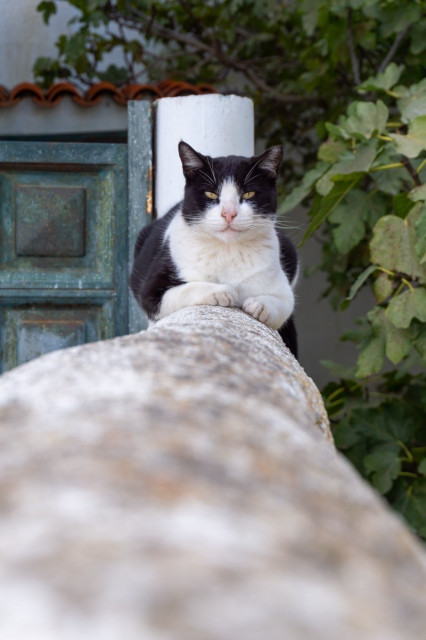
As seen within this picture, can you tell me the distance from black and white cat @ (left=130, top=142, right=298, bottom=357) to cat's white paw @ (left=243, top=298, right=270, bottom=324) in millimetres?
126

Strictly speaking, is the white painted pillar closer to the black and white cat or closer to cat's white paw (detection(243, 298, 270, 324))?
the black and white cat

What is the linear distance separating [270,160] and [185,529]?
A: 6.63 ft

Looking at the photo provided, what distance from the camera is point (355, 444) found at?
286cm

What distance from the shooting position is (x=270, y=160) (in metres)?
2.34

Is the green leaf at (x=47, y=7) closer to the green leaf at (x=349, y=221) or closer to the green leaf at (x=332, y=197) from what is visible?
the green leaf at (x=349, y=221)

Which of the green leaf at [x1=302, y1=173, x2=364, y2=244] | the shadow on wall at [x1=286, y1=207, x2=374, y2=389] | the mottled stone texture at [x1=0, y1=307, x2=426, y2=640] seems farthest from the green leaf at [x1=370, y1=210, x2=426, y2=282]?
the shadow on wall at [x1=286, y1=207, x2=374, y2=389]

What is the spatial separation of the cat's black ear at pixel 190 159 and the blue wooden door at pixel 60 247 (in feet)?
2.41

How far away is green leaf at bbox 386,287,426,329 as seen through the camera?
2.26 metres

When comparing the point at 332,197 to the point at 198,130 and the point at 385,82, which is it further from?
the point at 198,130

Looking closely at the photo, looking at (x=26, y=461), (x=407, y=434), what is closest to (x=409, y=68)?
(x=407, y=434)

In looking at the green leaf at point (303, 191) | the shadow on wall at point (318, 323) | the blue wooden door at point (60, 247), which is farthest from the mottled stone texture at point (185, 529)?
the shadow on wall at point (318, 323)

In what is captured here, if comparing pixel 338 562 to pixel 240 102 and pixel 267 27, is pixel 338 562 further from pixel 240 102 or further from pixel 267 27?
pixel 267 27

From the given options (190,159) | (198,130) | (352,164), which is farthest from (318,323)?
(190,159)

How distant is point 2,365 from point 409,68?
6.23 feet
